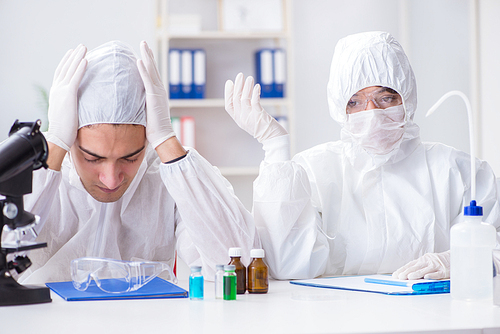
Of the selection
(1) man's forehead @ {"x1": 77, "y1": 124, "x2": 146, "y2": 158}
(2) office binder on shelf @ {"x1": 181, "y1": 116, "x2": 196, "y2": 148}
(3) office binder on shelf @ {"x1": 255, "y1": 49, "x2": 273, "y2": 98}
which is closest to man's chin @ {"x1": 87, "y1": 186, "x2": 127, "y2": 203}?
(1) man's forehead @ {"x1": 77, "y1": 124, "x2": 146, "y2": 158}

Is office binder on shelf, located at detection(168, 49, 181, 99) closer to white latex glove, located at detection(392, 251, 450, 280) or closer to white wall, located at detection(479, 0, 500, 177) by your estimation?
white wall, located at detection(479, 0, 500, 177)

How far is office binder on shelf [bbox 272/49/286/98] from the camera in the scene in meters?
3.16

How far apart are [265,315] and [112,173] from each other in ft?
1.92

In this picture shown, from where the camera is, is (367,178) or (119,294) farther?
(367,178)

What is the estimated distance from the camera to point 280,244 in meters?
1.39

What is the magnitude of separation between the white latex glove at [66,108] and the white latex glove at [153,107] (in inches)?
6.0

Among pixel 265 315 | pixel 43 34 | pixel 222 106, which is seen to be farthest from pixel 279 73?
pixel 265 315

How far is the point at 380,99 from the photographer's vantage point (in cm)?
159

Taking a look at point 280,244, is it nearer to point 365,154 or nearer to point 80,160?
point 365,154

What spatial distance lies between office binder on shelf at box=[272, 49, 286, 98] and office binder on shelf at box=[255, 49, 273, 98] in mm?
26

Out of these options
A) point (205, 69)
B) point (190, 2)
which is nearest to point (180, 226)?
point (205, 69)

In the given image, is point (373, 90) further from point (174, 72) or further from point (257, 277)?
point (174, 72)

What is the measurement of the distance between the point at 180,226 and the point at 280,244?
11.8 inches

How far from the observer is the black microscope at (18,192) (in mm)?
912
